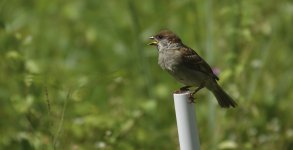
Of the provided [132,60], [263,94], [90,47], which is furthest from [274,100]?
Answer: [90,47]

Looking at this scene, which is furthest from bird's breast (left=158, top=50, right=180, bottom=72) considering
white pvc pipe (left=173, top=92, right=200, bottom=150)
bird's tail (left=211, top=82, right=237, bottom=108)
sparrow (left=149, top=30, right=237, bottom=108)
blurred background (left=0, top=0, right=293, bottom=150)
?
white pvc pipe (left=173, top=92, right=200, bottom=150)

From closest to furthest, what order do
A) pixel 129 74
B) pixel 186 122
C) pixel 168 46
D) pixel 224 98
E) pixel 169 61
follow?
1. pixel 186 122
2. pixel 169 61
3. pixel 168 46
4. pixel 224 98
5. pixel 129 74

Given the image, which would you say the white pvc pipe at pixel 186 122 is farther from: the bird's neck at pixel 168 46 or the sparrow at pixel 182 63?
the bird's neck at pixel 168 46

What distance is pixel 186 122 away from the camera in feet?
10.2

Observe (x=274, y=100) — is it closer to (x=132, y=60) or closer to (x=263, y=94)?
(x=263, y=94)

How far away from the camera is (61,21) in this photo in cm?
754

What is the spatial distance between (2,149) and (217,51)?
2.19m

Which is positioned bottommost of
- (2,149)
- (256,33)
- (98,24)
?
(2,149)

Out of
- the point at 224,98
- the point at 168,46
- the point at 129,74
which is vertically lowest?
the point at 224,98

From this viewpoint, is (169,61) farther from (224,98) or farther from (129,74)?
(129,74)

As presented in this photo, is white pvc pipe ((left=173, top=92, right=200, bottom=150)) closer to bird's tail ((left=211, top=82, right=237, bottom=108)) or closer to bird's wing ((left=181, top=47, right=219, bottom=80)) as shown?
bird's wing ((left=181, top=47, right=219, bottom=80))

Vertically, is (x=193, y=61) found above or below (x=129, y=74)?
below

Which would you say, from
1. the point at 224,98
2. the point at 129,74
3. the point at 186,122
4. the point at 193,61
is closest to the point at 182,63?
the point at 193,61

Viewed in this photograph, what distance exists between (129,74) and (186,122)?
3.27 m
